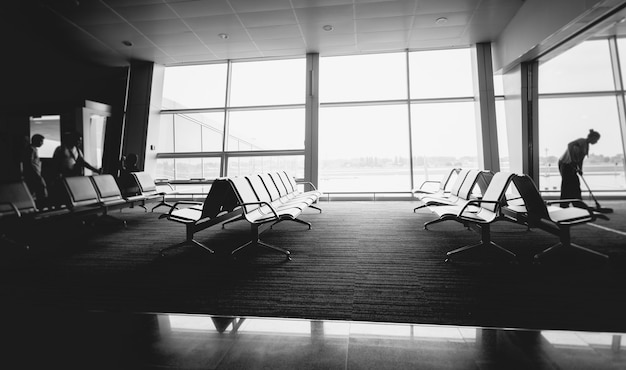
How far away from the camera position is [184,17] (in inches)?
193

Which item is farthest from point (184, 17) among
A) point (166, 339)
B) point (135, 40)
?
point (166, 339)

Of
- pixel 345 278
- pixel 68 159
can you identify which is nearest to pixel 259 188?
pixel 345 278

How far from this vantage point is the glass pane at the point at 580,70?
3381 millimetres

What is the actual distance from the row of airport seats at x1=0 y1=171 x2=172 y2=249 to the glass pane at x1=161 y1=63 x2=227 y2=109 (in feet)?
10.4

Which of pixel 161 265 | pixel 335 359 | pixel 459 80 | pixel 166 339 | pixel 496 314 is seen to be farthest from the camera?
pixel 459 80

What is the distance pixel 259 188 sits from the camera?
3334 mm

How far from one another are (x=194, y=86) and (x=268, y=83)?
1955 mm

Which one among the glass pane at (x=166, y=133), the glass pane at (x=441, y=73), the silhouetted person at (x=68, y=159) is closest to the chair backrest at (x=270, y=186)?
the silhouetted person at (x=68, y=159)

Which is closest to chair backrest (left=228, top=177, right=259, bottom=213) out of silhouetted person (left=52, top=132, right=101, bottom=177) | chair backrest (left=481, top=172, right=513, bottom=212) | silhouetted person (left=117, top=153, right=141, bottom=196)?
chair backrest (left=481, top=172, right=513, bottom=212)

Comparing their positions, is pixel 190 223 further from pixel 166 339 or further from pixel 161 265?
pixel 166 339

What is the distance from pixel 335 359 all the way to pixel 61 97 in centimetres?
890

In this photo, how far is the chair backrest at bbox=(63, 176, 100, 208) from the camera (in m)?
3.49

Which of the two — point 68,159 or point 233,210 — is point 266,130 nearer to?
point 68,159

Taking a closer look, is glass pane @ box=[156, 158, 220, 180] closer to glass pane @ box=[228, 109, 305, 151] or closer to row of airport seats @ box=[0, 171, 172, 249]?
glass pane @ box=[228, 109, 305, 151]
